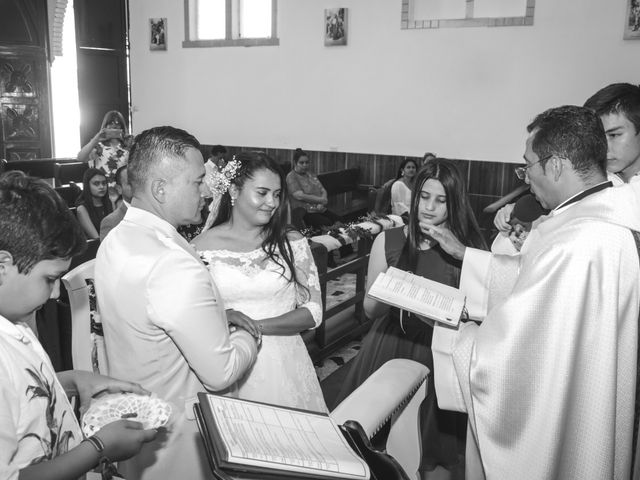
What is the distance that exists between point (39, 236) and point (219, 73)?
12034mm

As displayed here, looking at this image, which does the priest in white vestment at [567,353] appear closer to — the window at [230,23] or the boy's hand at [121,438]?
the boy's hand at [121,438]

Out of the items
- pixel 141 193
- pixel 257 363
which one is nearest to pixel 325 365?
pixel 257 363

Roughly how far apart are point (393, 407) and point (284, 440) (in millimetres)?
646

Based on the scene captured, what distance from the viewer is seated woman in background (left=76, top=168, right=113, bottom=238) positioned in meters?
5.86

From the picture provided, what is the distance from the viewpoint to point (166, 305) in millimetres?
1715

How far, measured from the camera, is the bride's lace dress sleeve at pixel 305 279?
288 centimetres

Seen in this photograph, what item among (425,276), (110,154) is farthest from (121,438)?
(110,154)

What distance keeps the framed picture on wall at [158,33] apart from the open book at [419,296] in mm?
12268

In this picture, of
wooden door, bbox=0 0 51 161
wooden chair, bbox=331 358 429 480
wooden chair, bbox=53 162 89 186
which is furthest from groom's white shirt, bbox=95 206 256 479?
wooden door, bbox=0 0 51 161

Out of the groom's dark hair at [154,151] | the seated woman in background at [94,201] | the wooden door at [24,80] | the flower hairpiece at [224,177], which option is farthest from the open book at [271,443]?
the wooden door at [24,80]

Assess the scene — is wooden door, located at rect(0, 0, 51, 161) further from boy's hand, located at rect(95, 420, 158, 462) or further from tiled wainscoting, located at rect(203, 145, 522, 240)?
boy's hand, located at rect(95, 420, 158, 462)

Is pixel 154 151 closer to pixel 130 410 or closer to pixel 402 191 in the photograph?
pixel 130 410

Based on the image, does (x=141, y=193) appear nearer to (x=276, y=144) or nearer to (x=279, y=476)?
(x=279, y=476)

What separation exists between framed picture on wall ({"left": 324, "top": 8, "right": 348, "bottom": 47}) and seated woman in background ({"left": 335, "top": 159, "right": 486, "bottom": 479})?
8630 millimetres
